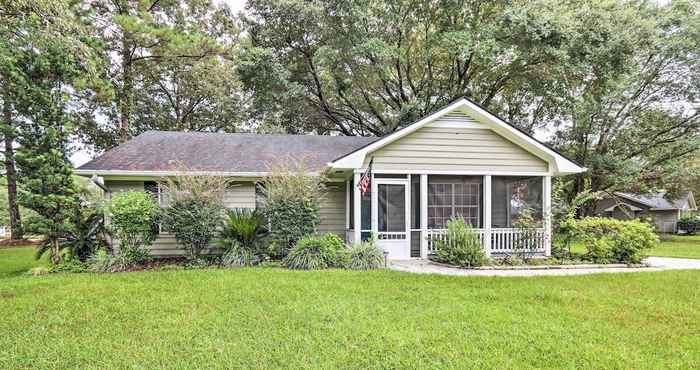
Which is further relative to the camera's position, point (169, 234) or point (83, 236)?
point (169, 234)

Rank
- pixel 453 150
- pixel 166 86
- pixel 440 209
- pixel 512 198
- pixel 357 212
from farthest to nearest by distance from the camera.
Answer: pixel 166 86 < pixel 512 198 < pixel 440 209 < pixel 453 150 < pixel 357 212

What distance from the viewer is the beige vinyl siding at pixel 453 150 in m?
9.08

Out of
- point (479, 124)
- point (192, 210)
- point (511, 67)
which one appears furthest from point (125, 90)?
point (511, 67)

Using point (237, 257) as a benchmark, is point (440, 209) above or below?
above

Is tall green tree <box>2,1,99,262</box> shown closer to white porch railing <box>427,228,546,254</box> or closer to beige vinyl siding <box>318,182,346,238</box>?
beige vinyl siding <box>318,182,346,238</box>

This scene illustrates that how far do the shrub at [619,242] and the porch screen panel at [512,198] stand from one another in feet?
5.43

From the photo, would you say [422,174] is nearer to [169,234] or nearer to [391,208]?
[391,208]

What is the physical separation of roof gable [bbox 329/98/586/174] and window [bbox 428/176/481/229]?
4.86 feet

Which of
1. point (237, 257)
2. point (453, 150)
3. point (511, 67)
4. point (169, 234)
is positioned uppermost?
point (511, 67)

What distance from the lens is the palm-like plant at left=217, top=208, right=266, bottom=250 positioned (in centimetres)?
827

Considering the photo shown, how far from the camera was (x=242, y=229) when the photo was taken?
8.27 m

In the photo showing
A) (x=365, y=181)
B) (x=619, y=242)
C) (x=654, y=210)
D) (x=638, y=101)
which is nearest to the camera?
(x=365, y=181)

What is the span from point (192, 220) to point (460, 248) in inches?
241

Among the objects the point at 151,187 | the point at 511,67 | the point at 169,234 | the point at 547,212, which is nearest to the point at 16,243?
the point at 151,187
